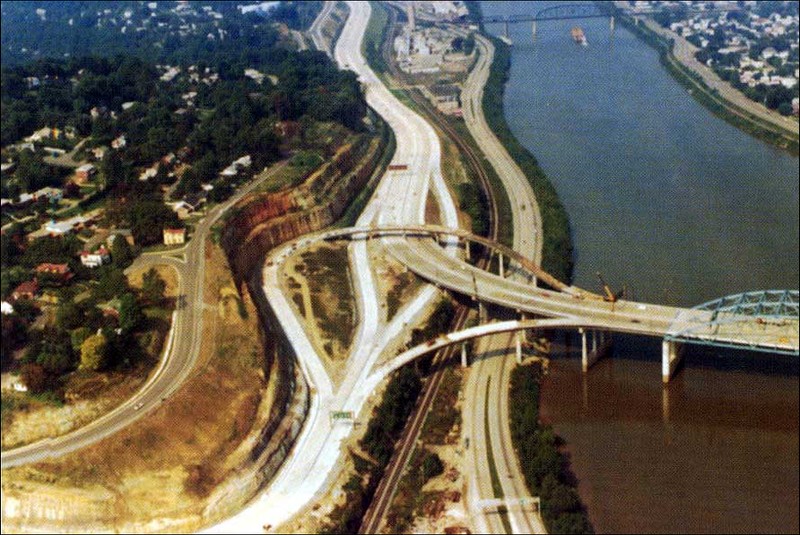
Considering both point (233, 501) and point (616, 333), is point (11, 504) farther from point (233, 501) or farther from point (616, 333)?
point (616, 333)

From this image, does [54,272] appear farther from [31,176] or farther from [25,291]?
[31,176]

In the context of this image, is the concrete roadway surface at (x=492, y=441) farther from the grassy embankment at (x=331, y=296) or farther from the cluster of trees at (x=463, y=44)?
the cluster of trees at (x=463, y=44)

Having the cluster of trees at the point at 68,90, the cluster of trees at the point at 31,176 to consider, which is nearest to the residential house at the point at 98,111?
the cluster of trees at the point at 68,90

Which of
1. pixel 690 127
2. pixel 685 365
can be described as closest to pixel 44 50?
pixel 690 127

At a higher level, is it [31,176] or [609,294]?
[31,176]

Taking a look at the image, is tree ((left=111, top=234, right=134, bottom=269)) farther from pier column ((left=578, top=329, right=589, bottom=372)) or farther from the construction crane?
the construction crane

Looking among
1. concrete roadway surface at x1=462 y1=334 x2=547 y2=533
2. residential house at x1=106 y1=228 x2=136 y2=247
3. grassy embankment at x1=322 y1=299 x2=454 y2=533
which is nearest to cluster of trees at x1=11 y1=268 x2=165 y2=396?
residential house at x1=106 y1=228 x2=136 y2=247

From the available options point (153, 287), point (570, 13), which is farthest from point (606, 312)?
point (570, 13)
